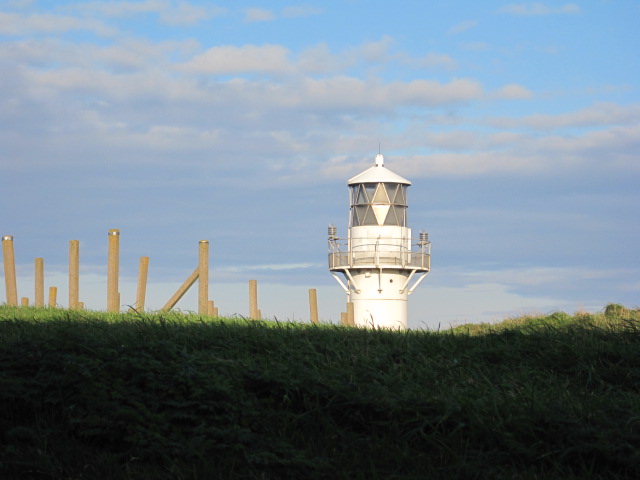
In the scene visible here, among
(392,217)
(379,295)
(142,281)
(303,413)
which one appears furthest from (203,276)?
(303,413)

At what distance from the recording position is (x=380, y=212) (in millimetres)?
28891

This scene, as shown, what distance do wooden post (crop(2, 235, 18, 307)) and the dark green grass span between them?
16.3 metres

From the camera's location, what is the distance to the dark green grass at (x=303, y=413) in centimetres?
556

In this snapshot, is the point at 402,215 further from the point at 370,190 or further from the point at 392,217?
the point at 370,190

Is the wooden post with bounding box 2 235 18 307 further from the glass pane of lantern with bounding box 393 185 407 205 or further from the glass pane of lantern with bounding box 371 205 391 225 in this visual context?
the glass pane of lantern with bounding box 393 185 407 205

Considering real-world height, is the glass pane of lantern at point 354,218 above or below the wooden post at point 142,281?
above

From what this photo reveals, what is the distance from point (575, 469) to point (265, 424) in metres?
2.28

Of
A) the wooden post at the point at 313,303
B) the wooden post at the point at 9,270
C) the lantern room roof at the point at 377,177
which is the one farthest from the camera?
the lantern room roof at the point at 377,177

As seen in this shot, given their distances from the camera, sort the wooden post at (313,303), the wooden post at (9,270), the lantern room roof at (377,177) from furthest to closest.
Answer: the lantern room roof at (377,177), the wooden post at (313,303), the wooden post at (9,270)

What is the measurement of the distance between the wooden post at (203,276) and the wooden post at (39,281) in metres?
6.35

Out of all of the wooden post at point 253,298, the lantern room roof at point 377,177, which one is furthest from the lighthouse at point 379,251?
the wooden post at point 253,298

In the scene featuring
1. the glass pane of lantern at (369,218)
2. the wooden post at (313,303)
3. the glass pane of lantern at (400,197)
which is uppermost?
the glass pane of lantern at (400,197)

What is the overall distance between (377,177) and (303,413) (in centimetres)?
2276

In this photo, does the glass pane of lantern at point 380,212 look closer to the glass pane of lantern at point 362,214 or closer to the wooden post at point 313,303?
the glass pane of lantern at point 362,214
